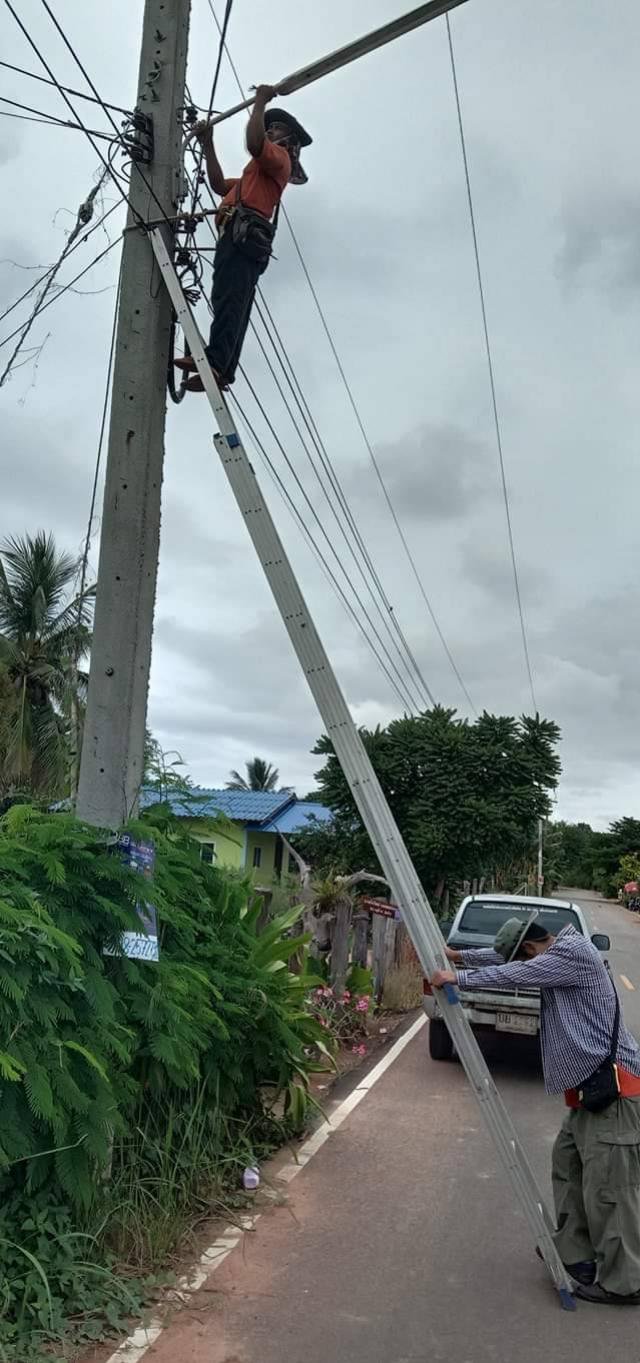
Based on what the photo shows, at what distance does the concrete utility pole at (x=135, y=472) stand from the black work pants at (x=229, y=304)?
0.94ft

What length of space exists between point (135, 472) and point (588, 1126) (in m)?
3.97

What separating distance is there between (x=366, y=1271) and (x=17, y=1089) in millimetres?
2144

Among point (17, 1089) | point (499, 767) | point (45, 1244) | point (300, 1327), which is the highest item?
point (499, 767)

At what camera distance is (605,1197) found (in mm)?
4812

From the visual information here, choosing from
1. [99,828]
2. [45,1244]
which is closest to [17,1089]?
[45,1244]

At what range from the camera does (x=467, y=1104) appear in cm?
880

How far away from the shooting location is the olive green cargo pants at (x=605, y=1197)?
15.6 feet

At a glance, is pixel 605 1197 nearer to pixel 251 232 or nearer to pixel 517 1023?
pixel 517 1023

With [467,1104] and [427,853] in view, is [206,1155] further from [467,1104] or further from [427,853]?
[427,853]

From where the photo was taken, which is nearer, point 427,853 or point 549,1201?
point 549,1201

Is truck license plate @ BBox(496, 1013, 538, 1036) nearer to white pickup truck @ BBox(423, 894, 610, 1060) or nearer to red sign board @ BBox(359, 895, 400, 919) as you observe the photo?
white pickup truck @ BBox(423, 894, 610, 1060)

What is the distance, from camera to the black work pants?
6023 millimetres

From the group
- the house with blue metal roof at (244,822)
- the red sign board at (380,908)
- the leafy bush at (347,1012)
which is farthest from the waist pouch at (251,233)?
the red sign board at (380,908)

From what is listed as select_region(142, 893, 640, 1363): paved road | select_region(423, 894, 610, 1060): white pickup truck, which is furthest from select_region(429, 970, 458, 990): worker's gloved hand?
select_region(423, 894, 610, 1060): white pickup truck
